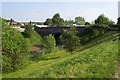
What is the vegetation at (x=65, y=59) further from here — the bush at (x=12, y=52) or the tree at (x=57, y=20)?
the tree at (x=57, y=20)

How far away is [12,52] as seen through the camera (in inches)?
1410

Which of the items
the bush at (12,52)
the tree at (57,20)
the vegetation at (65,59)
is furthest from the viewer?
the tree at (57,20)

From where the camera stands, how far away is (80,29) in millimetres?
102750

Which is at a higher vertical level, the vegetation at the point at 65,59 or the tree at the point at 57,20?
the tree at the point at 57,20

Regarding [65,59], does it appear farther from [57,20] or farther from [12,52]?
Answer: [57,20]

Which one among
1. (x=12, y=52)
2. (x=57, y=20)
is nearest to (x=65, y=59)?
(x=12, y=52)

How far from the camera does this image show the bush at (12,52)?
34.9 m

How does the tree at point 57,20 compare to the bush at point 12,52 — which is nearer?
the bush at point 12,52

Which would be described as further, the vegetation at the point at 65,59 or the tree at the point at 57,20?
the tree at the point at 57,20

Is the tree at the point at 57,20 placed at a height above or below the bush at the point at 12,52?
above

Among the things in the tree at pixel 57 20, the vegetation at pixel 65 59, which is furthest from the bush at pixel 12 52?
the tree at pixel 57 20

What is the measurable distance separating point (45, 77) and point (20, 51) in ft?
85.1

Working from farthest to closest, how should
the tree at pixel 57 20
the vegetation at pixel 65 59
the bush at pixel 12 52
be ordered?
the tree at pixel 57 20 < the bush at pixel 12 52 < the vegetation at pixel 65 59

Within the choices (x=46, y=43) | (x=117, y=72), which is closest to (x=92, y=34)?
(x=46, y=43)
